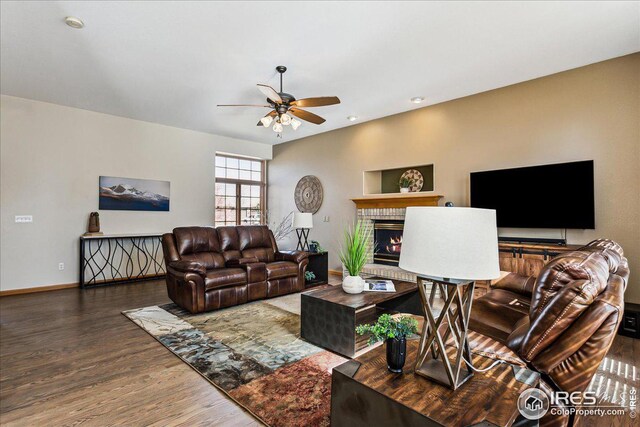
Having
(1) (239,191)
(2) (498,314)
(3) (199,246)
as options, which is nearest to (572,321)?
(2) (498,314)

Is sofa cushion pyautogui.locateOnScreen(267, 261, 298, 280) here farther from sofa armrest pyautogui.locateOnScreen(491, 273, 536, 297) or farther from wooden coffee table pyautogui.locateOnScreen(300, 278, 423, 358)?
sofa armrest pyautogui.locateOnScreen(491, 273, 536, 297)

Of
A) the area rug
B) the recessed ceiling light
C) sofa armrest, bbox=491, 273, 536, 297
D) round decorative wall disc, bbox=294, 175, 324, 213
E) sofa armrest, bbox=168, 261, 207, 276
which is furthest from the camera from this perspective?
round decorative wall disc, bbox=294, 175, 324, 213

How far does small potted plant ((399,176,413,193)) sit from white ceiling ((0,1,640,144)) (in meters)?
1.34

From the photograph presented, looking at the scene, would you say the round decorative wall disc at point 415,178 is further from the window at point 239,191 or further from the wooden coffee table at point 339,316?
the window at point 239,191

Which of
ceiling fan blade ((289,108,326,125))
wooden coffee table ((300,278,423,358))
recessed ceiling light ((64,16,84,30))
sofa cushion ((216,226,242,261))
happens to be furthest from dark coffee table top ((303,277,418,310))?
recessed ceiling light ((64,16,84,30))

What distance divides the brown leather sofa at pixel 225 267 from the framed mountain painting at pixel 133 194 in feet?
6.67

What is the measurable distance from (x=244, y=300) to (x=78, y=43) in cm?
338

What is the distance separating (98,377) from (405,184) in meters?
4.78

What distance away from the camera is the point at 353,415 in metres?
1.34

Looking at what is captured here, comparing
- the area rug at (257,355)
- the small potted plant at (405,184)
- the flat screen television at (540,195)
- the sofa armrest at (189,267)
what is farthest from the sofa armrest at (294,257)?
the flat screen television at (540,195)

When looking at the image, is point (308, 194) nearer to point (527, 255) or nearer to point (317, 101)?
point (317, 101)

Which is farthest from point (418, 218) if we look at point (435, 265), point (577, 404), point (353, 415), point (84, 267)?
point (84, 267)

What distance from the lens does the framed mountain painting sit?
221 inches

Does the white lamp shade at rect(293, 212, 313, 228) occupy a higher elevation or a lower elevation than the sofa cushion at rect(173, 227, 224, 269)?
higher
